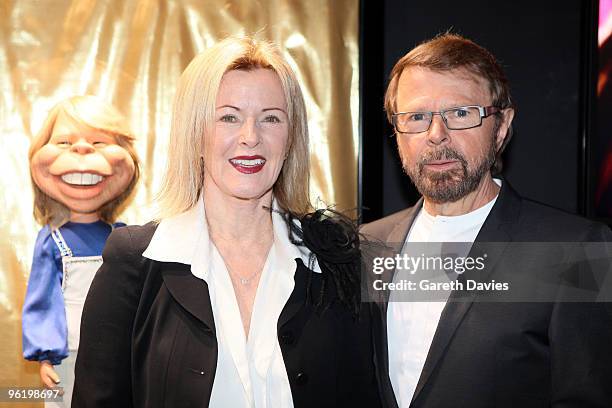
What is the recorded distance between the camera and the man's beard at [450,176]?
81.9 inches

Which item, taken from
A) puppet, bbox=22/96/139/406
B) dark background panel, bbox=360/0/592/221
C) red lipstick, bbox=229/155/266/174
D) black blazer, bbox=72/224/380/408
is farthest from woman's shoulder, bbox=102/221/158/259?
dark background panel, bbox=360/0/592/221

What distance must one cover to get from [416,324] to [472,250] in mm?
272

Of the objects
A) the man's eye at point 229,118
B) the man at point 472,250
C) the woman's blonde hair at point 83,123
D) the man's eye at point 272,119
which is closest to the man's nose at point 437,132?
the man at point 472,250

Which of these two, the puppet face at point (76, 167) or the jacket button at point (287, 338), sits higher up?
the puppet face at point (76, 167)

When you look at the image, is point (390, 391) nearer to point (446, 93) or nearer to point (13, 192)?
point (446, 93)

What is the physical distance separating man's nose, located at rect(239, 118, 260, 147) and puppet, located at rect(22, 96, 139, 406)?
2.88 ft

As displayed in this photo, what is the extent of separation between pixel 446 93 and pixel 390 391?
0.89 meters

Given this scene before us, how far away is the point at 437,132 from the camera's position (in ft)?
6.78

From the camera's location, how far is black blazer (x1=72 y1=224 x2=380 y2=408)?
5.71ft

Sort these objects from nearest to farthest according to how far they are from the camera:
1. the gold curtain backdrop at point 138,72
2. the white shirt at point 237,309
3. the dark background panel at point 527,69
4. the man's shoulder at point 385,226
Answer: the white shirt at point 237,309 < the man's shoulder at point 385,226 < the gold curtain backdrop at point 138,72 < the dark background panel at point 527,69

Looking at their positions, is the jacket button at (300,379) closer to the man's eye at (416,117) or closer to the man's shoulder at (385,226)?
the man's shoulder at (385,226)

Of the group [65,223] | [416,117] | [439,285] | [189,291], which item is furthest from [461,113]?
[65,223]

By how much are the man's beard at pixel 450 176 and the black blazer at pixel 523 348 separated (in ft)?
0.54

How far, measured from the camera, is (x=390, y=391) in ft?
6.55
